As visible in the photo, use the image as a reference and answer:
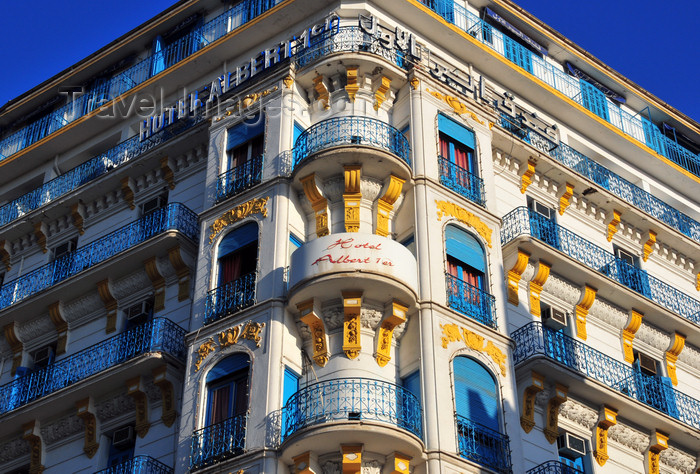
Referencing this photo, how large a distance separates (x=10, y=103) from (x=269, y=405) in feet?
64.9

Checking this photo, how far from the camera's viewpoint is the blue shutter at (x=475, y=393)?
22.9m

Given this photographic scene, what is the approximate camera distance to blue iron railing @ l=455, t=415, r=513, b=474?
22141mm

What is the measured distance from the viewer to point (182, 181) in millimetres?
30328

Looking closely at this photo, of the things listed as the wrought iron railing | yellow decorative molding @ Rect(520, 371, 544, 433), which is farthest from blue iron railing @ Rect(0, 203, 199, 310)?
yellow decorative molding @ Rect(520, 371, 544, 433)

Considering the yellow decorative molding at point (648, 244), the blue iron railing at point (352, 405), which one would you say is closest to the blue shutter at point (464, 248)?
the blue iron railing at point (352, 405)

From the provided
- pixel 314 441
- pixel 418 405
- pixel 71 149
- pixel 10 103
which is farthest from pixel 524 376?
pixel 10 103

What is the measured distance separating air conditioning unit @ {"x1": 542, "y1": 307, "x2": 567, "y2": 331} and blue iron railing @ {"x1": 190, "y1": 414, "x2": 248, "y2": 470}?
9.09 m

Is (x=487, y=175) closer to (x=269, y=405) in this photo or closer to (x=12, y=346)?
(x=269, y=405)

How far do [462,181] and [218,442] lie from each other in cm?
922

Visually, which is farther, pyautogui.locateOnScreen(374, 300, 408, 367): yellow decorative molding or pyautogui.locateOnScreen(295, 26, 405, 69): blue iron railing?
pyautogui.locateOnScreen(295, 26, 405, 69): blue iron railing

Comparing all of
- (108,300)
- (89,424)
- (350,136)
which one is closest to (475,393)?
(350,136)

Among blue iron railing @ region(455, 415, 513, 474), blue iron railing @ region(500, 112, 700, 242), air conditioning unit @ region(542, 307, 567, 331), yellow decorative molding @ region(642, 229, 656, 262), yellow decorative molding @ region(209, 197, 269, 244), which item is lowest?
blue iron railing @ region(455, 415, 513, 474)

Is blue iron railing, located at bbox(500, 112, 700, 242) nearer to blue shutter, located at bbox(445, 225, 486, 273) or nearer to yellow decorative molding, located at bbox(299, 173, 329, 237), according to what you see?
A: blue shutter, located at bbox(445, 225, 486, 273)

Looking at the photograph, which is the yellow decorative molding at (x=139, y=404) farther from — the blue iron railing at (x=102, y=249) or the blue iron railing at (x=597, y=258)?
the blue iron railing at (x=597, y=258)
